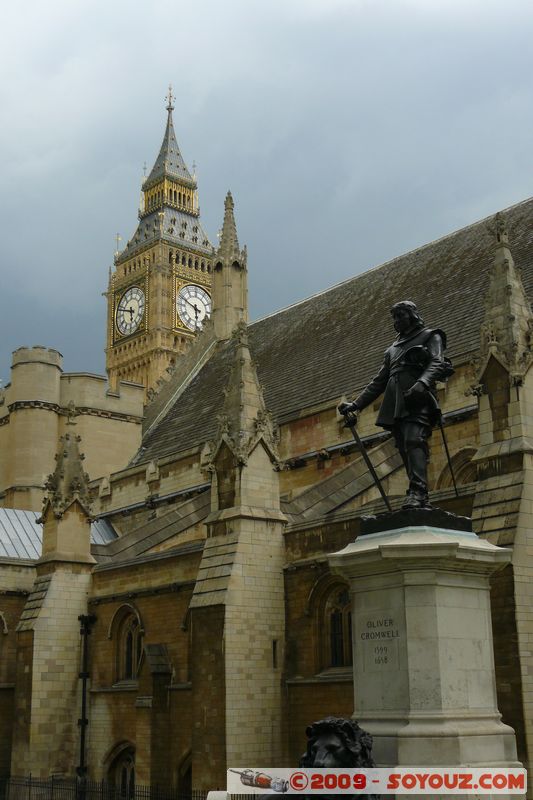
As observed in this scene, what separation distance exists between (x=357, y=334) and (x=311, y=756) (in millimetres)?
23017

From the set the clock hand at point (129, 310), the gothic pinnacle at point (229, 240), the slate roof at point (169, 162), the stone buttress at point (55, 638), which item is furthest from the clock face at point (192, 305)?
the stone buttress at point (55, 638)

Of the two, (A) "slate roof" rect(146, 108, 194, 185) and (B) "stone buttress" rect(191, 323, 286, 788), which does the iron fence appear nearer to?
(B) "stone buttress" rect(191, 323, 286, 788)

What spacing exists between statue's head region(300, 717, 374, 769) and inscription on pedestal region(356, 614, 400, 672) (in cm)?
106

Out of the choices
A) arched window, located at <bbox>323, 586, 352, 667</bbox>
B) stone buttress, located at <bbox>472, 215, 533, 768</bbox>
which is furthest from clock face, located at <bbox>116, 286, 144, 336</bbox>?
stone buttress, located at <bbox>472, 215, 533, 768</bbox>

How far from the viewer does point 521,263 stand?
2648 centimetres

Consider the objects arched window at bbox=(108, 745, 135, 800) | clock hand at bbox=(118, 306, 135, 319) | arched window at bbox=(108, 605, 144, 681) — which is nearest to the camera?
arched window at bbox=(108, 745, 135, 800)

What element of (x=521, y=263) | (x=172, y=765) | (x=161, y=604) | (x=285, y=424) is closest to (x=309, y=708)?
(x=172, y=765)

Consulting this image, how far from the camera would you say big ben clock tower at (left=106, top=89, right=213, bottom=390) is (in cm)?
9325

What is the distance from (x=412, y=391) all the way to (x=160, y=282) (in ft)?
279

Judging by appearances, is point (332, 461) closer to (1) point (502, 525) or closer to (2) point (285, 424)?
(2) point (285, 424)

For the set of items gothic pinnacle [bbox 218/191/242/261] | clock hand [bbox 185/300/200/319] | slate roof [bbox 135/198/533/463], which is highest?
clock hand [bbox 185/300/200/319]

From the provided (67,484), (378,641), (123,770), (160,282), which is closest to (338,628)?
(123,770)

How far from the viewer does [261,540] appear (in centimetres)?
2131

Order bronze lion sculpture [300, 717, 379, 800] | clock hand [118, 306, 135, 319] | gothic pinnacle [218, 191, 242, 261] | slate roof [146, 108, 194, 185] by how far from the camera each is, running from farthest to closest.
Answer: slate roof [146, 108, 194, 185], clock hand [118, 306, 135, 319], gothic pinnacle [218, 191, 242, 261], bronze lion sculpture [300, 717, 379, 800]
